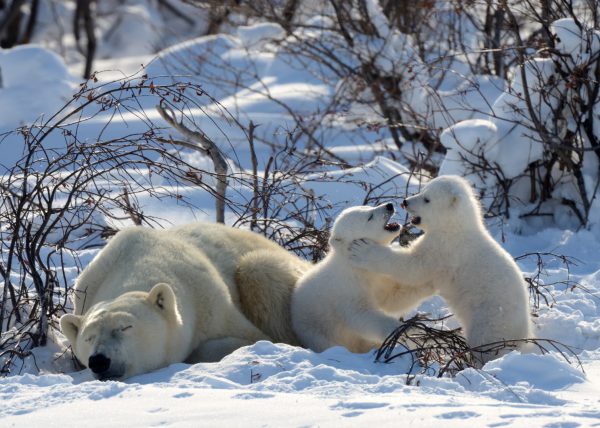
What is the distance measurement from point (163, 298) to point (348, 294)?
42.0 inches

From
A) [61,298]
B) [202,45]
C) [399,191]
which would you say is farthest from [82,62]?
[61,298]

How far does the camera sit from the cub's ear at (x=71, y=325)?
15.8 ft

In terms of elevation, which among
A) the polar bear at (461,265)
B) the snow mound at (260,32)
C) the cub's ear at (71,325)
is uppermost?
the snow mound at (260,32)

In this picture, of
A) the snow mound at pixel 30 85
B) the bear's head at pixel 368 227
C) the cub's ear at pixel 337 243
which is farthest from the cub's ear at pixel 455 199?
the snow mound at pixel 30 85

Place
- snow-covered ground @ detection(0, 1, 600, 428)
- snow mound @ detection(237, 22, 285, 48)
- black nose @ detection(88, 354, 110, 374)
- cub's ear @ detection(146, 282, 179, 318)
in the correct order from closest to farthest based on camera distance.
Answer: snow-covered ground @ detection(0, 1, 600, 428)
black nose @ detection(88, 354, 110, 374)
cub's ear @ detection(146, 282, 179, 318)
snow mound @ detection(237, 22, 285, 48)

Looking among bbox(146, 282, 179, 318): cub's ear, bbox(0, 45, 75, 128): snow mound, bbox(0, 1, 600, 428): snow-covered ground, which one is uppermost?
bbox(0, 45, 75, 128): snow mound

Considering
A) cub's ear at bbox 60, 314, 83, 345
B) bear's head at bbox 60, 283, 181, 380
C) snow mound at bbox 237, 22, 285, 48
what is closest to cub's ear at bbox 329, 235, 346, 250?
bear's head at bbox 60, 283, 181, 380

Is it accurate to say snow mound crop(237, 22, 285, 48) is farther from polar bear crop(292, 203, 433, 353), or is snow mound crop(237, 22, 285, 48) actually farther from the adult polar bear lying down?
polar bear crop(292, 203, 433, 353)

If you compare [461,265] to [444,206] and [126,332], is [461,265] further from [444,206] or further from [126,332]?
[126,332]

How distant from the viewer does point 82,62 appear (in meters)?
21.4

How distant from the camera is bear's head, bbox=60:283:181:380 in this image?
15.0 feet

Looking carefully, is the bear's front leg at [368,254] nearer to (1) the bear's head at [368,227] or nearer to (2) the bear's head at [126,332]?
(1) the bear's head at [368,227]

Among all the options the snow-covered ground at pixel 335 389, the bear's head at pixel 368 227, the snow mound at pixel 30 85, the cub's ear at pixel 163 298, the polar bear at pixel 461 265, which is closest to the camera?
the snow-covered ground at pixel 335 389

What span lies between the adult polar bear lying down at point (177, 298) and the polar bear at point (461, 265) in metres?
0.66
